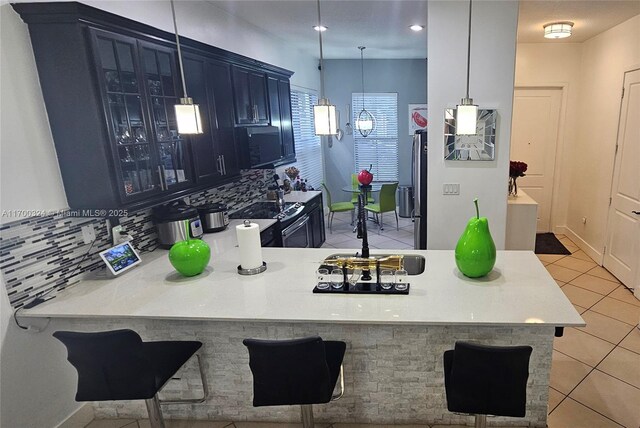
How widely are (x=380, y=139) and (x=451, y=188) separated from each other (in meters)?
3.79

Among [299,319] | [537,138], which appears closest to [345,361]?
[299,319]

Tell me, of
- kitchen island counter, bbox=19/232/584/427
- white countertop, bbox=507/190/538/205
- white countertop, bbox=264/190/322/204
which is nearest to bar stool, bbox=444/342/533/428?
kitchen island counter, bbox=19/232/584/427

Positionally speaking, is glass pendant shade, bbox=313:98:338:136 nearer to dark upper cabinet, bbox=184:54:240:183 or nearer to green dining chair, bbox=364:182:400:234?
dark upper cabinet, bbox=184:54:240:183

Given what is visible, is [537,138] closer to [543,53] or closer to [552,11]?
[543,53]

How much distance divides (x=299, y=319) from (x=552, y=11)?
11.9 feet

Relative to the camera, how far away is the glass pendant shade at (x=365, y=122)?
672 cm

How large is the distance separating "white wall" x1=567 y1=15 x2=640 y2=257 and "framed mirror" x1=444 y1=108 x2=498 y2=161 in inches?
68.4

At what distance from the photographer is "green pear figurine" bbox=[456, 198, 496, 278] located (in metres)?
1.87

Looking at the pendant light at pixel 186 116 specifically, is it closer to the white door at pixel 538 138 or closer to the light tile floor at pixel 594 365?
the light tile floor at pixel 594 365

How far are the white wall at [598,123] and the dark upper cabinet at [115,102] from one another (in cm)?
408

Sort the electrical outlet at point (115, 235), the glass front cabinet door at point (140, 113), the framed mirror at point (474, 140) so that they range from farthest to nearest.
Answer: the framed mirror at point (474, 140), the electrical outlet at point (115, 235), the glass front cabinet door at point (140, 113)

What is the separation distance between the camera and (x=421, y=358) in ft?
6.38

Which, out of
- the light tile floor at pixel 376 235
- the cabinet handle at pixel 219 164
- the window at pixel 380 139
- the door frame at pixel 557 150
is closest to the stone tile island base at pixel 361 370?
the cabinet handle at pixel 219 164

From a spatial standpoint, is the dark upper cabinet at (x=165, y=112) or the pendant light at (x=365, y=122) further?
the pendant light at (x=365, y=122)
